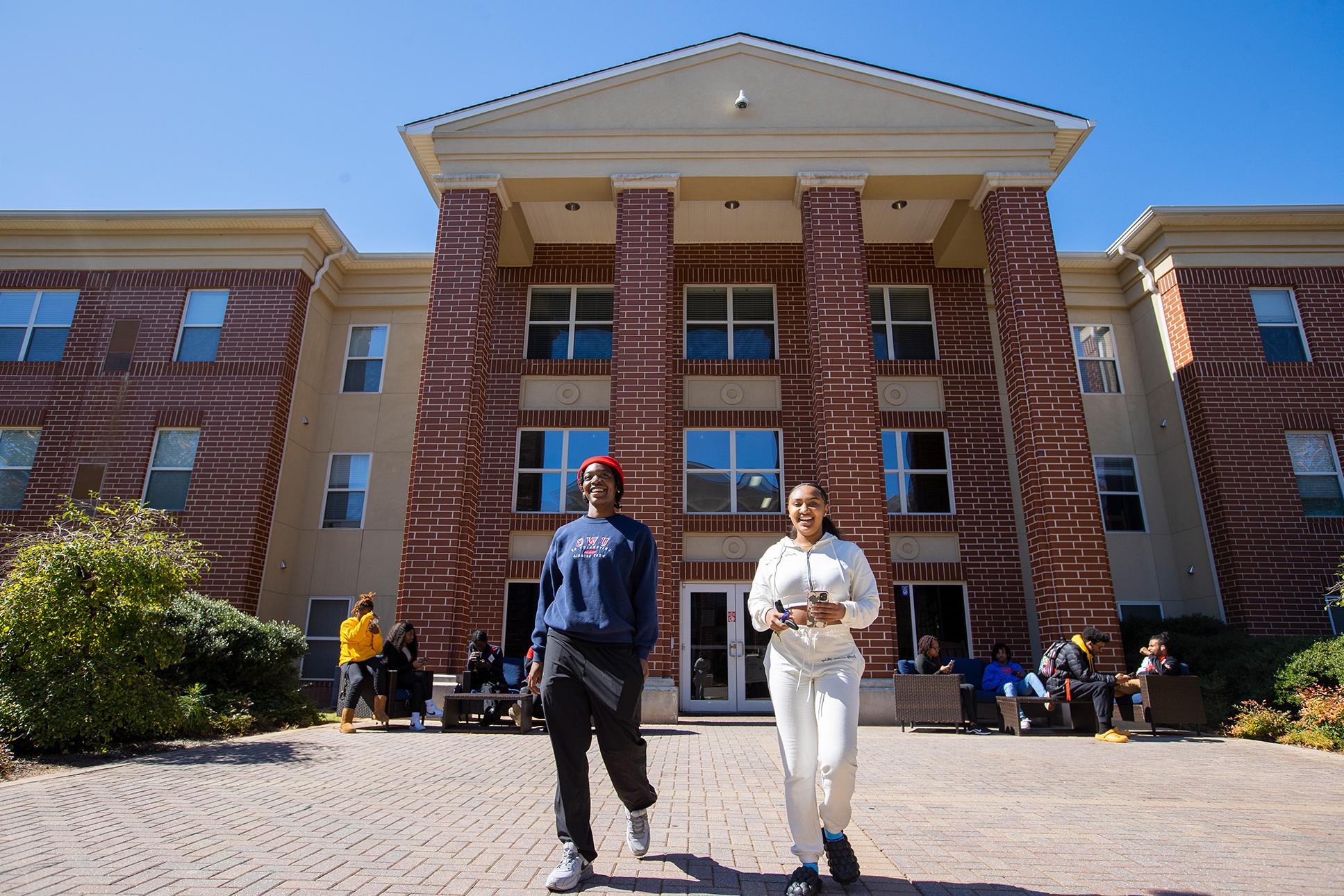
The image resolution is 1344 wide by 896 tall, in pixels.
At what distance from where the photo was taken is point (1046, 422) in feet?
44.4

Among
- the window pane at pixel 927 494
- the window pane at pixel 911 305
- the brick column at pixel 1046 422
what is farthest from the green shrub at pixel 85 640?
the window pane at pixel 911 305

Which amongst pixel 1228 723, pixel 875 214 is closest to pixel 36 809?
pixel 1228 723

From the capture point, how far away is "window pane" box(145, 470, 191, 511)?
1636 centimetres

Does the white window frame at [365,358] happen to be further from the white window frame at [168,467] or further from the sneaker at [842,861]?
the sneaker at [842,861]

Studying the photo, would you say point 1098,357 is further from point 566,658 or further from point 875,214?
point 566,658

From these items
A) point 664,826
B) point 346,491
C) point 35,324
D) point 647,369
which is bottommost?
point 664,826

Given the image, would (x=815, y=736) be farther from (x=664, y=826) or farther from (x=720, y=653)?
(x=720, y=653)

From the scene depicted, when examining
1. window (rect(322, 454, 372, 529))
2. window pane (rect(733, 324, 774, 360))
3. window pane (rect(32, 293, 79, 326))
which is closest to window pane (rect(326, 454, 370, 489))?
window (rect(322, 454, 372, 529))

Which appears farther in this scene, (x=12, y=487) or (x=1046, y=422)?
(x=12, y=487)

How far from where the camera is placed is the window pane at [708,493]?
53.2ft

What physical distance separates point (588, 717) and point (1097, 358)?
1806 cm

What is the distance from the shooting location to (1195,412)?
16.0 meters

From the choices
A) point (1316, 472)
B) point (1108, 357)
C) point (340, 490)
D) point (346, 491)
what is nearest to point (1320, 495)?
point (1316, 472)

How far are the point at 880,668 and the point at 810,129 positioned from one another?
10.3 m
